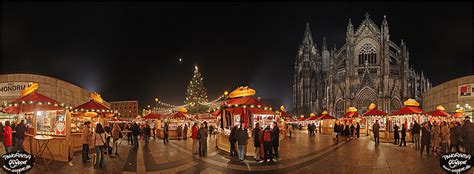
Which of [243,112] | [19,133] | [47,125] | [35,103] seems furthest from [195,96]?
[35,103]

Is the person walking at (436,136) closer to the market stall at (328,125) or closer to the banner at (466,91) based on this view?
the banner at (466,91)

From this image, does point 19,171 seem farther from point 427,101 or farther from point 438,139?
point 427,101

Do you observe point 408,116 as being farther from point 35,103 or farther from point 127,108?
point 127,108

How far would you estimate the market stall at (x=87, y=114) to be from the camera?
596 inches

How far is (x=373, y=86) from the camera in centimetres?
6059

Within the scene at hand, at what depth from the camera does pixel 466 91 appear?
98.3ft

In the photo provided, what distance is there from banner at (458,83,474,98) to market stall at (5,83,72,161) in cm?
3268

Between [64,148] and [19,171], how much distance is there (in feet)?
17.1

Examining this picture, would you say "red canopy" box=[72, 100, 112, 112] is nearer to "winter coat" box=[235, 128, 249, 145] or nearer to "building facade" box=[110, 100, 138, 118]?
"winter coat" box=[235, 128, 249, 145]

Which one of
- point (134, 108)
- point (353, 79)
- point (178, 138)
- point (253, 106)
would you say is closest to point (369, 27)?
point (353, 79)

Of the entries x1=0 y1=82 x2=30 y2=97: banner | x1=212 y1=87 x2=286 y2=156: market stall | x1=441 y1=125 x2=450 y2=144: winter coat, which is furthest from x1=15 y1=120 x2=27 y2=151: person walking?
x1=441 y1=125 x2=450 y2=144: winter coat

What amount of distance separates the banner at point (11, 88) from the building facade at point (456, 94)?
1475 inches

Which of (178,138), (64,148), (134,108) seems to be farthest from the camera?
(134,108)

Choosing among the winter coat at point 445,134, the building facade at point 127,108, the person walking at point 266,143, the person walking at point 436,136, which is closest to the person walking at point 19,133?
the person walking at point 266,143
